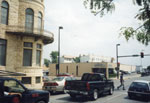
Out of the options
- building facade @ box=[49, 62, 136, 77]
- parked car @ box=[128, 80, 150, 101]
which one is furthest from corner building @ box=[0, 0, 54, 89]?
building facade @ box=[49, 62, 136, 77]

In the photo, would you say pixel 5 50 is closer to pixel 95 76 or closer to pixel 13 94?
pixel 95 76

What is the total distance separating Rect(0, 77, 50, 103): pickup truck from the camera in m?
5.54

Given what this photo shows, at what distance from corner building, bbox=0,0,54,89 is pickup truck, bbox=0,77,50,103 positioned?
480 inches

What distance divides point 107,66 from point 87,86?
34654mm

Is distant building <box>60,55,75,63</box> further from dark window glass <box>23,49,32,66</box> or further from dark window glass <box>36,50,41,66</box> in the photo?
dark window glass <box>23,49,32,66</box>

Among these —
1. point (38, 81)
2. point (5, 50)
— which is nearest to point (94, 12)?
point (5, 50)

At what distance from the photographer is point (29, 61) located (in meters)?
19.9

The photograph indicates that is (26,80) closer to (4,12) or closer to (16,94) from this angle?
(4,12)

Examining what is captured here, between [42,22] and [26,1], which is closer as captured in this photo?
[26,1]

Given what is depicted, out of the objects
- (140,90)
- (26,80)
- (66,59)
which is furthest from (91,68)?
(66,59)

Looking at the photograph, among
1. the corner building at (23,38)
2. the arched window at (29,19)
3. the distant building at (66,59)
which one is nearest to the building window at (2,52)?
the corner building at (23,38)

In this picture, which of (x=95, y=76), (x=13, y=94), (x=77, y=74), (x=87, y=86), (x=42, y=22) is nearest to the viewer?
(x=13, y=94)

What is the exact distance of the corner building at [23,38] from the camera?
18.0 metres

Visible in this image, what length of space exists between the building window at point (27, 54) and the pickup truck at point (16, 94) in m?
13.2
